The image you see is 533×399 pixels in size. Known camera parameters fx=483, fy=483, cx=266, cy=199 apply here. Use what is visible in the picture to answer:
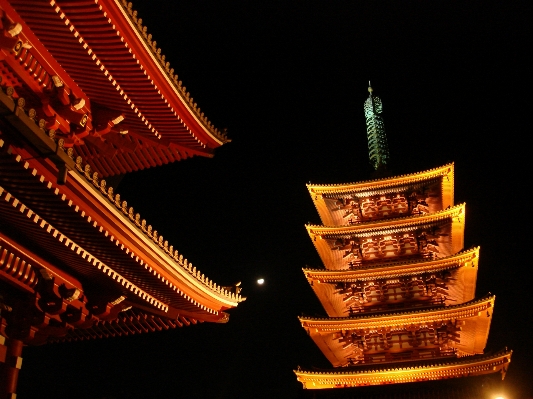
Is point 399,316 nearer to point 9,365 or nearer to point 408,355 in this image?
point 408,355

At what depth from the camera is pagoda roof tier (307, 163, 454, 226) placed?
19594mm

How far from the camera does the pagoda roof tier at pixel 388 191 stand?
1959 cm

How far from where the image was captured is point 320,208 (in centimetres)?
2128

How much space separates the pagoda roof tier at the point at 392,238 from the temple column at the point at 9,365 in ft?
42.2

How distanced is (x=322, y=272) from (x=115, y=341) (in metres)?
23.4

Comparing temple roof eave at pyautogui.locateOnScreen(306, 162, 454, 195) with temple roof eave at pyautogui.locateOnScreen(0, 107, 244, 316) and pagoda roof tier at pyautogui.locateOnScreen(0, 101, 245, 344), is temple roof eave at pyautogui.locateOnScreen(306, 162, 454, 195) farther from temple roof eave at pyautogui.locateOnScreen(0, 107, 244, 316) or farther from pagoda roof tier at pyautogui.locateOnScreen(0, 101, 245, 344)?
pagoda roof tier at pyautogui.locateOnScreen(0, 101, 245, 344)

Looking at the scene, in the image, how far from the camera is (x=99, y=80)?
868cm

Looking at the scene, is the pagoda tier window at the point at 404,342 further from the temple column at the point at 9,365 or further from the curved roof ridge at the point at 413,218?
the temple column at the point at 9,365

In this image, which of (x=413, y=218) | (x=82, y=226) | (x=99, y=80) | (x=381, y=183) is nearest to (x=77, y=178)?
(x=82, y=226)

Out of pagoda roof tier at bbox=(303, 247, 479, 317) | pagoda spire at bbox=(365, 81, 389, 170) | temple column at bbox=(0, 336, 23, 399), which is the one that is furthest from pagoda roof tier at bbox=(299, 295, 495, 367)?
temple column at bbox=(0, 336, 23, 399)

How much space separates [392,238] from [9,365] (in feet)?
49.8

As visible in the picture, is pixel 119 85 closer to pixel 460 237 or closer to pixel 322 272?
pixel 322 272

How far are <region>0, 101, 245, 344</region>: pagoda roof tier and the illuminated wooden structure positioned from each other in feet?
28.8

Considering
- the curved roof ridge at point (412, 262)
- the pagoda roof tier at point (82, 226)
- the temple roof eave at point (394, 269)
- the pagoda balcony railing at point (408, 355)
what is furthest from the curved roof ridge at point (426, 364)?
the pagoda roof tier at point (82, 226)
